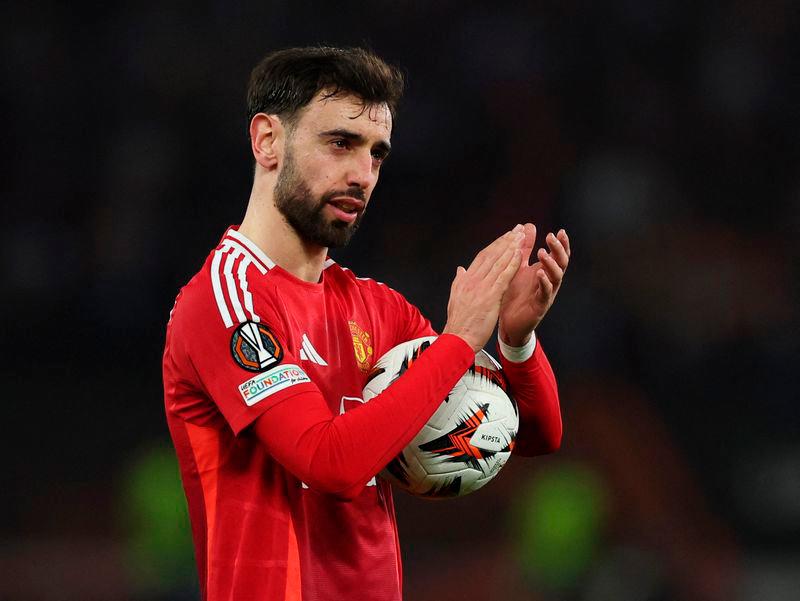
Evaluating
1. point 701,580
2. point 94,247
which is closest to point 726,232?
point 701,580

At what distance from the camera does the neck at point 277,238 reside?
2.57 m

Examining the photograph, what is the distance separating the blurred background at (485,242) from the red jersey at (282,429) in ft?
12.2

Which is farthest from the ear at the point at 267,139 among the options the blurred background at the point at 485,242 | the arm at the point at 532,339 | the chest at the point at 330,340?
the blurred background at the point at 485,242

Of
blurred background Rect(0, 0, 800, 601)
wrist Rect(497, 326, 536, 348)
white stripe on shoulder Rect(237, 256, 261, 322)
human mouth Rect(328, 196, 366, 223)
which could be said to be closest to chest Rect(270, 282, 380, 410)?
white stripe on shoulder Rect(237, 256, 261, 322)

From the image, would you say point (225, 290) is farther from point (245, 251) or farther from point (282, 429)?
point (282, 429)

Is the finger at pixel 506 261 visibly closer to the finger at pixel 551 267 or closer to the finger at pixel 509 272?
the finger at pixel 509 272

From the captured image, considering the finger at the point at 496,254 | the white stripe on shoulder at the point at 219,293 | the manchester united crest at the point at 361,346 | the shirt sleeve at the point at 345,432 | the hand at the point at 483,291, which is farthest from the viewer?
the manchester united crest at the point at 361,346

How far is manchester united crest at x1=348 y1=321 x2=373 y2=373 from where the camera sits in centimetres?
263

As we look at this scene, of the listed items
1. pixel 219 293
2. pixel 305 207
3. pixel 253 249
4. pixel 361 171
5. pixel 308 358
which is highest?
pixel 361 171

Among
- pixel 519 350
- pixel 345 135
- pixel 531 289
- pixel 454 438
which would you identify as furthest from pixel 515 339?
pixel 345 135

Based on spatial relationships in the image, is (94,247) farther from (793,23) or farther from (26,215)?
(793,23)

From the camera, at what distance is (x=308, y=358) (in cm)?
247

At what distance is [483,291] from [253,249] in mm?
587

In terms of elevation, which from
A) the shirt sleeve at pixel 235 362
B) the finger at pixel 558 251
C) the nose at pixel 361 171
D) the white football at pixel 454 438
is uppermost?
the nose at pixel 361 171
